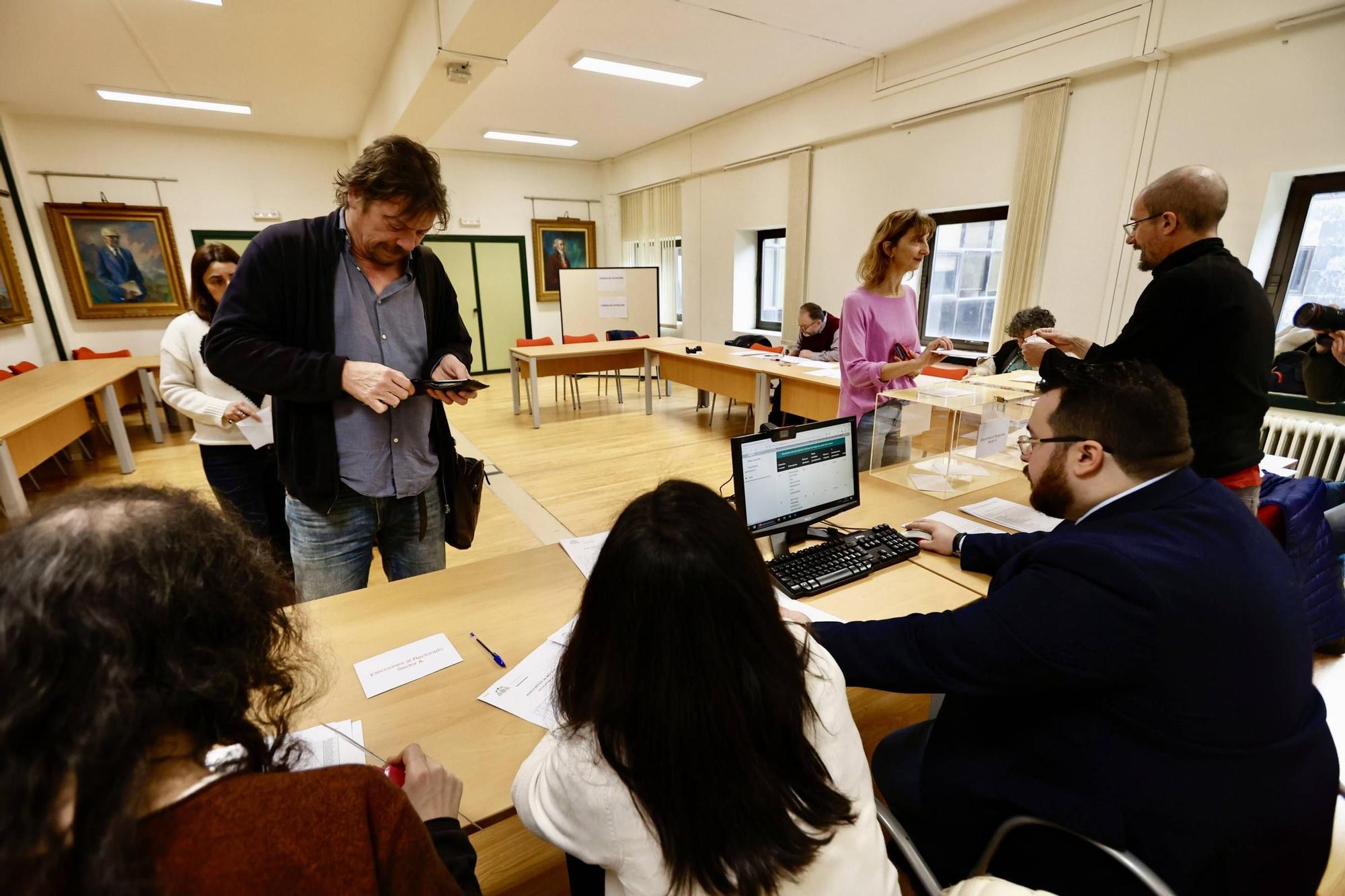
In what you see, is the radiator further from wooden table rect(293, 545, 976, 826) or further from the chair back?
the chair back

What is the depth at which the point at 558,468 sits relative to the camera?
15.7ft

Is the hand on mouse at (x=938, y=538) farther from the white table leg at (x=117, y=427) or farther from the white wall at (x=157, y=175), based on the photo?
the white wall at (x=157, y=175)

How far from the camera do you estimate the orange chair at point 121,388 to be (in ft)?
16.9

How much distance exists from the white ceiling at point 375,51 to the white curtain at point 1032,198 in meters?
0.74

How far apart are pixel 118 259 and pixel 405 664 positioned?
8.62 m

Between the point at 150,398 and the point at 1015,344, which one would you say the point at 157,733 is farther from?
the point at 150,398

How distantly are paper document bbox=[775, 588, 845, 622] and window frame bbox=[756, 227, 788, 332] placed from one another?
594cm

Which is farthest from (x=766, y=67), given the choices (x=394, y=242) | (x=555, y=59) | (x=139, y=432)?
(x=139, y=432)

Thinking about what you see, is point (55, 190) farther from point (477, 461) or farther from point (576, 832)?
point (576, 832)

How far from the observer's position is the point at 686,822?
691 mm

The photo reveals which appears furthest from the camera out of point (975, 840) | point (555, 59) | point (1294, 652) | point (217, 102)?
point (217, 102)

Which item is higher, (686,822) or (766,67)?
(766,67)

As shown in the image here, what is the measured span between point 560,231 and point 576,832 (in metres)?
9.71

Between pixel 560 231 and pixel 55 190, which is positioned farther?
pixel 560 231
